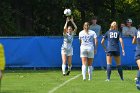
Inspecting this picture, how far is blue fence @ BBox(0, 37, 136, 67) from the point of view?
24.6m

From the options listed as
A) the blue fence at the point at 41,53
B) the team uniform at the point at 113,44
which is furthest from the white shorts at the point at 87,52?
the blue fence at the point at 41,53

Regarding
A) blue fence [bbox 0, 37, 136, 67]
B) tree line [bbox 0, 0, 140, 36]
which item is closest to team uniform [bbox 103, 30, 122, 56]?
blue fence [bbox 0, 37, 136, 67]

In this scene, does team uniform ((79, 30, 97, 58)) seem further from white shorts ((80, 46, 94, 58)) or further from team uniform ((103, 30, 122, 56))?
team uniform ((103, 30, 122, 56))

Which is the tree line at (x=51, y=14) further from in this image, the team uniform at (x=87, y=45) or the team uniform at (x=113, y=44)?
the team uniform at (x=113, y=44)

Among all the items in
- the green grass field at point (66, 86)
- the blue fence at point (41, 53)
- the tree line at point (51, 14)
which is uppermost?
the tree line at point (51, 14)

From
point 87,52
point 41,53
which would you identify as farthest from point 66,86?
point 41,53

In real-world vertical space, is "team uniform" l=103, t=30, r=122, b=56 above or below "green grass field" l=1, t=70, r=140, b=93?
above

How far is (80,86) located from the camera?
1608 centimetres

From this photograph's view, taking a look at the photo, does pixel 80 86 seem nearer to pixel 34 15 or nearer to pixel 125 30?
pixel 125 30

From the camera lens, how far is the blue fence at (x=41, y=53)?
2461 cm

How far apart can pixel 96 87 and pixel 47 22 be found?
62.3 feet

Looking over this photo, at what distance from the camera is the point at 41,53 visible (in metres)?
24.8

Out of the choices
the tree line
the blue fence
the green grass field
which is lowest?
the green grass field

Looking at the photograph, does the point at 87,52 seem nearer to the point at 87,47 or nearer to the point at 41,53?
the point at 87,47
